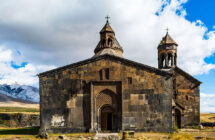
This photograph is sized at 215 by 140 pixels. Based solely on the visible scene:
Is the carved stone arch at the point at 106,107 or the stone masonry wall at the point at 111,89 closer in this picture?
the stone masonry wall at the point at 111,89

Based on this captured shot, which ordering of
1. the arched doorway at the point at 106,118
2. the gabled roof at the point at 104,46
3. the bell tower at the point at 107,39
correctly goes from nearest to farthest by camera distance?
the arched doorway at the point at 106,118
the bell tower at the point at 107,39
the gabled roof at the point at 104,46

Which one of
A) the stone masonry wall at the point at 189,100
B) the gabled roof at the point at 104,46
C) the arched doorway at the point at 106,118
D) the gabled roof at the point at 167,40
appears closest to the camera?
A: the arched doorway at the point at 106,118

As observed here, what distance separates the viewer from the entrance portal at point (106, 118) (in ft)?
42.7

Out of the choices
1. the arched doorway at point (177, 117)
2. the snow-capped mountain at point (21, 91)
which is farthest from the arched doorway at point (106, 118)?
the snow-capped mountain at point (21, 91)

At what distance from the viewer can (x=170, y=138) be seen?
10195 mm

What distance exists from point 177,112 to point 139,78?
25.5 feet

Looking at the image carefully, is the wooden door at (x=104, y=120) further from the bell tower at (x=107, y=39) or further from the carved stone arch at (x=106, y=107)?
the bell tower at (x=107, y=39)

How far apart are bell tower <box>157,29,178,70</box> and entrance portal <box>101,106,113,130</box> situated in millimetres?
9118

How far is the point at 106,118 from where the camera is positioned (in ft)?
43.0

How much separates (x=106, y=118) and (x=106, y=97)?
142cm

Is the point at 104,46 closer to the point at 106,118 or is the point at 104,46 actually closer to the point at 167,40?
the point at 167,40

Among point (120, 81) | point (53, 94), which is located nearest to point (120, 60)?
point (120, 81)

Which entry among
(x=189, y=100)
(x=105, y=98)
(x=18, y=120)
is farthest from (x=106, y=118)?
(x=18, y=120)

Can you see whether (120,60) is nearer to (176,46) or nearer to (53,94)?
(53,94)
